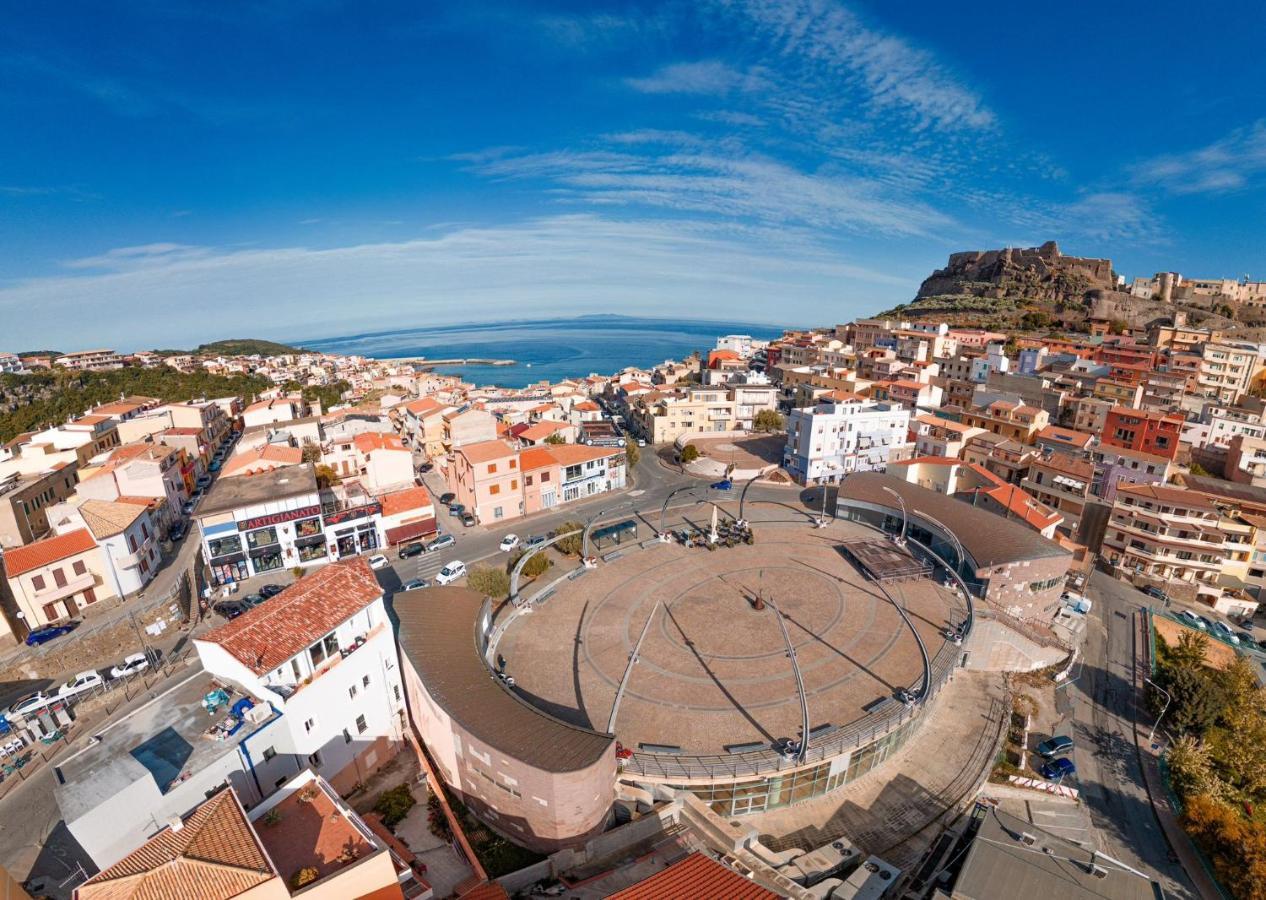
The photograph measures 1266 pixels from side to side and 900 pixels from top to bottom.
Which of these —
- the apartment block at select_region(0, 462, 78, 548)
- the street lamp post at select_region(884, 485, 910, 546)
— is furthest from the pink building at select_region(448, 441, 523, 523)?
the apartment block at select_region(0, 462, 78, 548)

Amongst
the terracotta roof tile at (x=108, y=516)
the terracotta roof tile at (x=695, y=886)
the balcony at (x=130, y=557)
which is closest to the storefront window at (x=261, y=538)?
the balcony at (x=130, y=557)

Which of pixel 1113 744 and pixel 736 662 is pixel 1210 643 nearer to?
pixel 1113 744

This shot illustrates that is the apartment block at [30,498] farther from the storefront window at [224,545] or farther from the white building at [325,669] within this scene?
the white building at [325,669]

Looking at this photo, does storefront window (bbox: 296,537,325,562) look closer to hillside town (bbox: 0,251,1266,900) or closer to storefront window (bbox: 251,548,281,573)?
hillside town (bbox: 0,251,1266,900)

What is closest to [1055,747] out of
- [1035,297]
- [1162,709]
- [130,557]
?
[1162,709]

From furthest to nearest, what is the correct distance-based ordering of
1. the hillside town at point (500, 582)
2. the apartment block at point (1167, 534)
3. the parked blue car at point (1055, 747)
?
the apartment block at point (1167, 534)
the parked blue car at point (1055, 747)
the hillside town at point (500, 582)

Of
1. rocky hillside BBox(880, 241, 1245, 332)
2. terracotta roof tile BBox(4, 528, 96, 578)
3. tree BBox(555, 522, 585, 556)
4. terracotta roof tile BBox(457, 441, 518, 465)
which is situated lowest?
tree BBox(555, 522, 585, 556)
